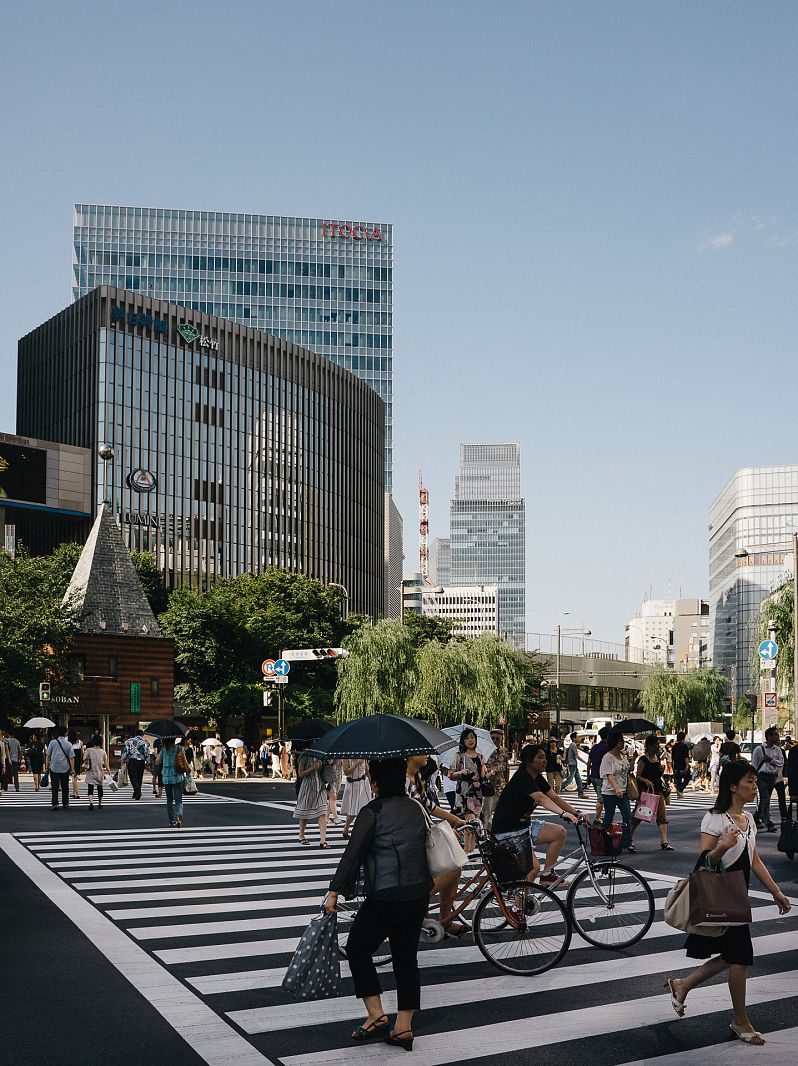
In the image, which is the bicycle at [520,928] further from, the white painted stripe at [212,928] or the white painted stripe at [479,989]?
the white painted stripe at [212,928]

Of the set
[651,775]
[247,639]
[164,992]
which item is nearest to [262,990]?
[164,992]

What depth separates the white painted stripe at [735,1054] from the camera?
21.1 ft

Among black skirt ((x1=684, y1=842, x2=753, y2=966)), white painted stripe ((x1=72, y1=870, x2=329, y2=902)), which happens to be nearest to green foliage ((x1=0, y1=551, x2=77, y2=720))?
white painted stripe ((x1=72, y1=870, x2=329, y2=902))

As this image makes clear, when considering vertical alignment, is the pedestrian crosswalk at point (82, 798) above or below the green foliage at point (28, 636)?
below

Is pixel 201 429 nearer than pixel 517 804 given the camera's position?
No

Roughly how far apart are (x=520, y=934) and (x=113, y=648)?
51.3m

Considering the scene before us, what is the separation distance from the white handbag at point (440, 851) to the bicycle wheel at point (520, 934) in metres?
1.34

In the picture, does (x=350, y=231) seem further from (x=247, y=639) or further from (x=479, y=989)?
(x=479, y=989)

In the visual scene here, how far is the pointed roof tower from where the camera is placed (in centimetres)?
5741

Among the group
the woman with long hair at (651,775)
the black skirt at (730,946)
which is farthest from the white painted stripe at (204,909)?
the woman with long hair at (651,775)

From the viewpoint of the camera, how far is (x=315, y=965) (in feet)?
23.9

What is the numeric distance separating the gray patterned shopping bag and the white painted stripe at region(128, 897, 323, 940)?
3372mm

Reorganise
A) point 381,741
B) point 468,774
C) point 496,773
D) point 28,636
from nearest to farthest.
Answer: point 381,741
point 468,774
point 496,773
point 28,636

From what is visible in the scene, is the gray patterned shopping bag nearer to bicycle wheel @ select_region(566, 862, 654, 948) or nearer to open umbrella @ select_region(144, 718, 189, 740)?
bicycle wheel @ select_region(566, 862, 654, 948)
